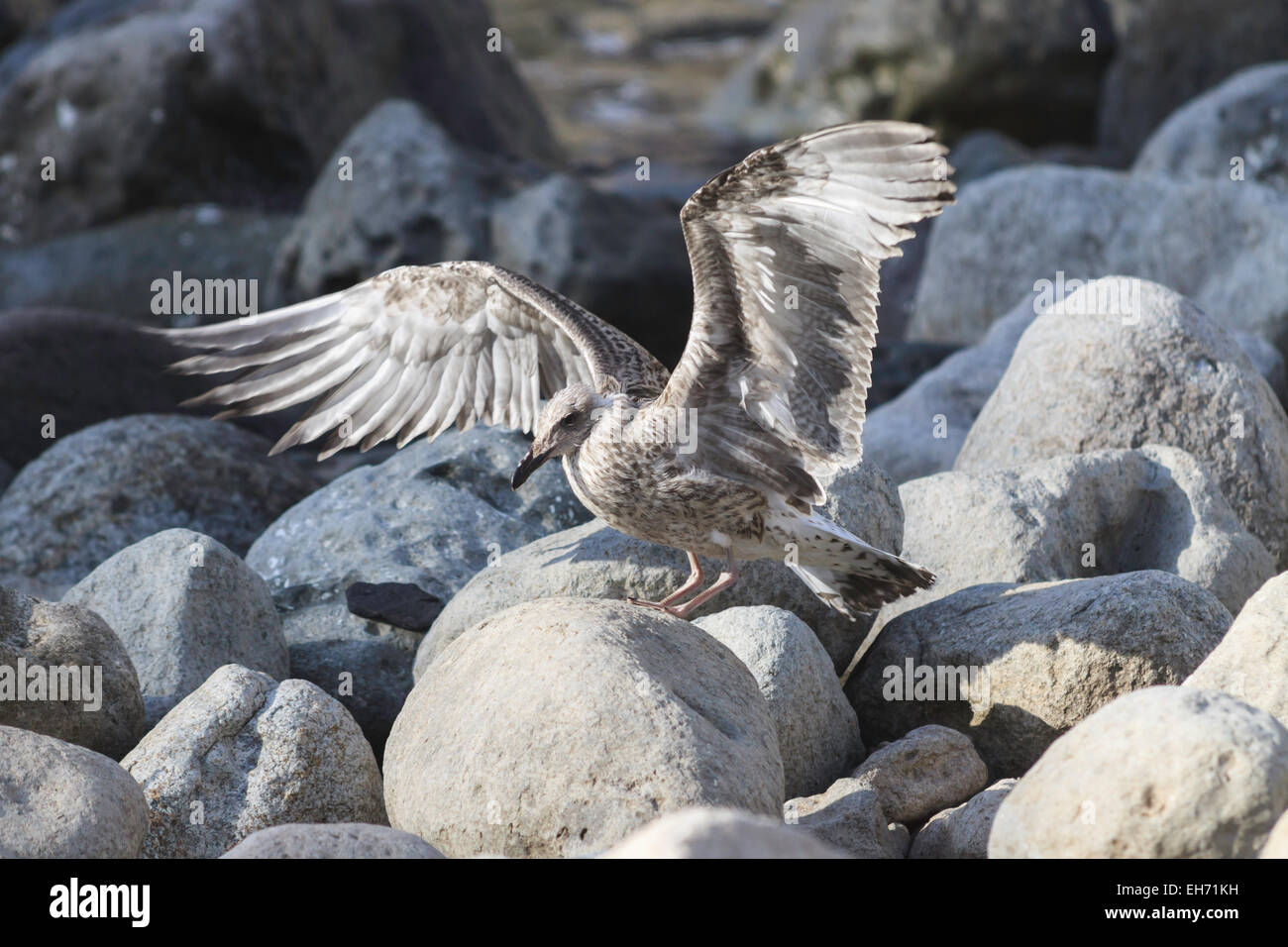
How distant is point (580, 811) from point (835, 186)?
223 centimetres

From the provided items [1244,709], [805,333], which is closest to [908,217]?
[805,333]

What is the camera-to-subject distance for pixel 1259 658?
4.52 metres

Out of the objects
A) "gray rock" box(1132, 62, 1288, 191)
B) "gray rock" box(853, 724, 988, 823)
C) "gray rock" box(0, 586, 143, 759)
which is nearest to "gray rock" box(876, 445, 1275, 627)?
"gray rock" box(853, 724, 988, 823)

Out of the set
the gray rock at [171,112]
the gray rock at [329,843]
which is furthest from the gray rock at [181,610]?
the gray rock at [171,112]

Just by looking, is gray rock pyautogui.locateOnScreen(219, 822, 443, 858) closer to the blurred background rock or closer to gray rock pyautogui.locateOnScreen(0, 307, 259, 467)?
gray rock pyautogui.locateOnScreen(0, 307, 259, 467)

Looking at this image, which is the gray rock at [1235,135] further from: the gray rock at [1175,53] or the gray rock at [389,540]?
the gray rock at [389,540]

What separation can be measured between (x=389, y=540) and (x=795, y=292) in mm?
2417

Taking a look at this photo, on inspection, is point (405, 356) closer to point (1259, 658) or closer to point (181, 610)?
point (181, 610)

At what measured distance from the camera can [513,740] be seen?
4426 mm

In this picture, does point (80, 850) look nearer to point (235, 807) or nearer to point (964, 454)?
point (235, 807)

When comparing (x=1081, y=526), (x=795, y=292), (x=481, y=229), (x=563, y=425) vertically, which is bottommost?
(x=1081, y=526)

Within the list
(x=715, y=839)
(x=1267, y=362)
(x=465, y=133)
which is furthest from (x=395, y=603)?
(x=465, y=133)

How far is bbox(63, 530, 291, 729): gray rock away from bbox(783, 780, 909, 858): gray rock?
2229 mm

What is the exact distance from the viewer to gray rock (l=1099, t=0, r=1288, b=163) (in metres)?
15.4
